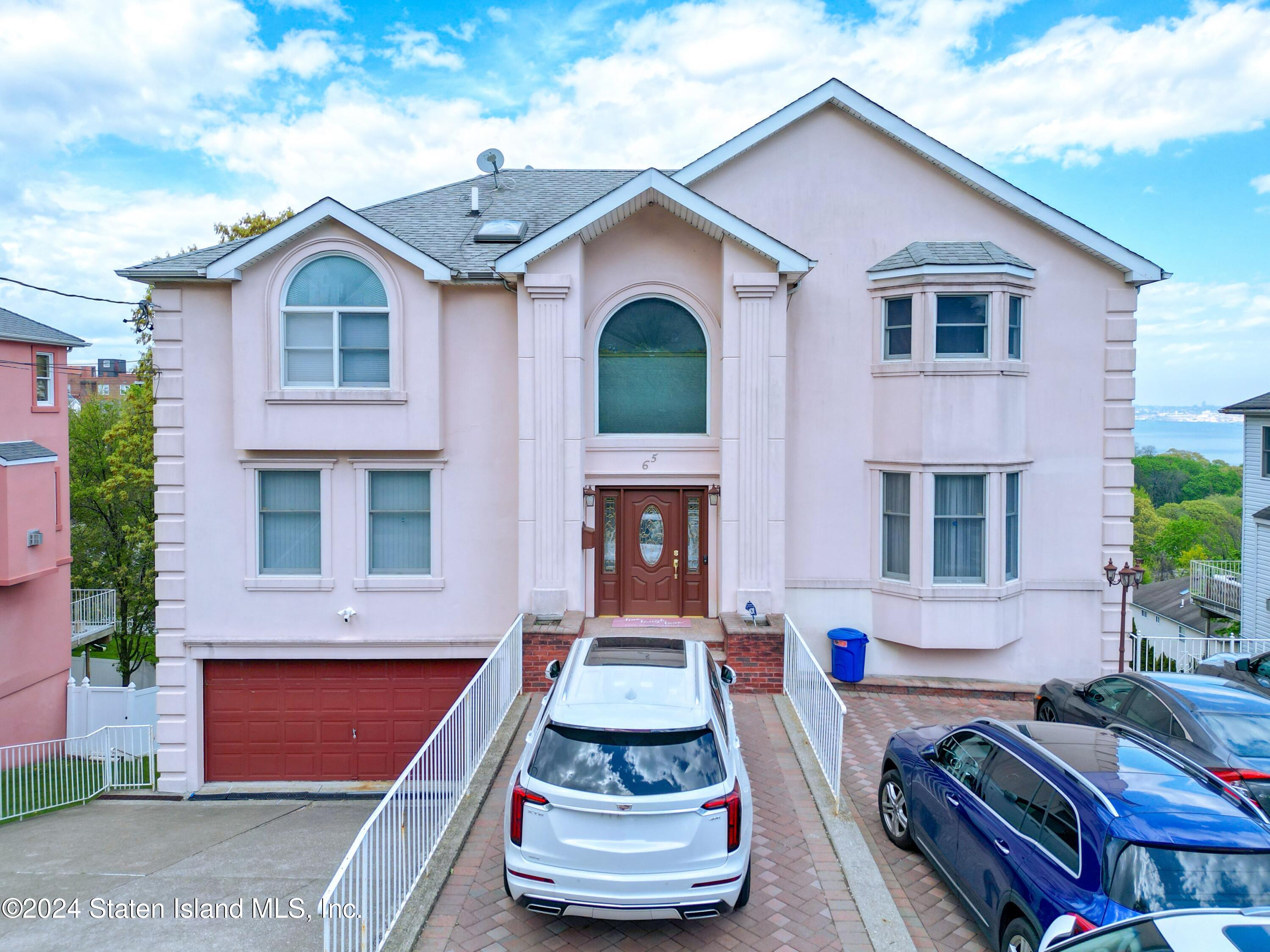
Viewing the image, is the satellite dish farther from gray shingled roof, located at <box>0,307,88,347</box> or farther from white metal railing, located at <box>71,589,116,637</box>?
white metal railing, located at <box>71,589,116,637</box>

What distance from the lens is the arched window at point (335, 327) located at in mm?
12547

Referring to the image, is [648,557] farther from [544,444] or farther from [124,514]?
[124,514]

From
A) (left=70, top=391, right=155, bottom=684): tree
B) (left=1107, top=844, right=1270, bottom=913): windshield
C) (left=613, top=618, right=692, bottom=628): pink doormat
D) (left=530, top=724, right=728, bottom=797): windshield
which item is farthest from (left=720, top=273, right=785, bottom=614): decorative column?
(left=70, top=391, right=155, bottom=684): tree

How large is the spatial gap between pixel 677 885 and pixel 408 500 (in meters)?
8.90

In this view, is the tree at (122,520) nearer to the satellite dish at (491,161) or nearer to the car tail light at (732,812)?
the satellite dish at (491,161)

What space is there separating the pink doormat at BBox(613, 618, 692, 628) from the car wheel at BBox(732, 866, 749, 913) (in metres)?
6.48

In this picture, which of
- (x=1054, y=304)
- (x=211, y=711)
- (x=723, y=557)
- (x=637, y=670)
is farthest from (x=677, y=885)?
(x=1054, y=304)

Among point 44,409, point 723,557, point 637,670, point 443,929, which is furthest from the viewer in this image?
point 44,409

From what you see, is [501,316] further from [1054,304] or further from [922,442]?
[1054,304]

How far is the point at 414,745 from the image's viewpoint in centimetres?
1320

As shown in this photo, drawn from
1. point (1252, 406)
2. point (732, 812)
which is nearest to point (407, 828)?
point (732, 812)

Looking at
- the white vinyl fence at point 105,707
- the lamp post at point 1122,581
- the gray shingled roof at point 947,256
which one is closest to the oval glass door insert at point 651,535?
the gray shingled roof at point 947,256

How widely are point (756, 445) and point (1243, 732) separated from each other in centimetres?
659

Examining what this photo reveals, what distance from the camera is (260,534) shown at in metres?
13.0
